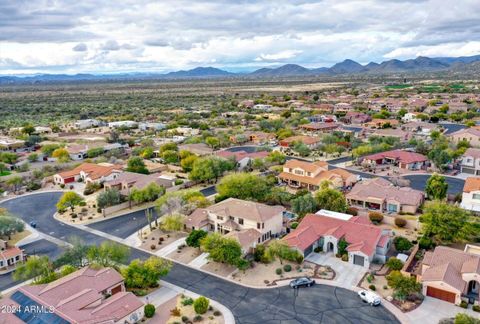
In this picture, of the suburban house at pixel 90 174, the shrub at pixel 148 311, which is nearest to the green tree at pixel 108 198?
the suburban house at pixel 90 174

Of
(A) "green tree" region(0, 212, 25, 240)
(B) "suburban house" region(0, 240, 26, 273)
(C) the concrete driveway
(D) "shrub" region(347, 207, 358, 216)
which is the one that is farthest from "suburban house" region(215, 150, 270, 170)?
(B) "suburban house" region(0, 240, 26, 273)

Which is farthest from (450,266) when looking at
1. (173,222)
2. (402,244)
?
(173,222)

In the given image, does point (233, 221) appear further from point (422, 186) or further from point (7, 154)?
point (7, 154)

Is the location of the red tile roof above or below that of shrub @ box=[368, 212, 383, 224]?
above

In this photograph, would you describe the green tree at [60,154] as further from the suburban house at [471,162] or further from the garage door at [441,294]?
the suburban house at [471,162]

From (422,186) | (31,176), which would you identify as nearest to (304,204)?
(422,186)

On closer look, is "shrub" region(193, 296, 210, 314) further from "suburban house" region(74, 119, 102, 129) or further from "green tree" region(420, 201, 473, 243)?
"suburban house" region(74, 119, 102, 129)
